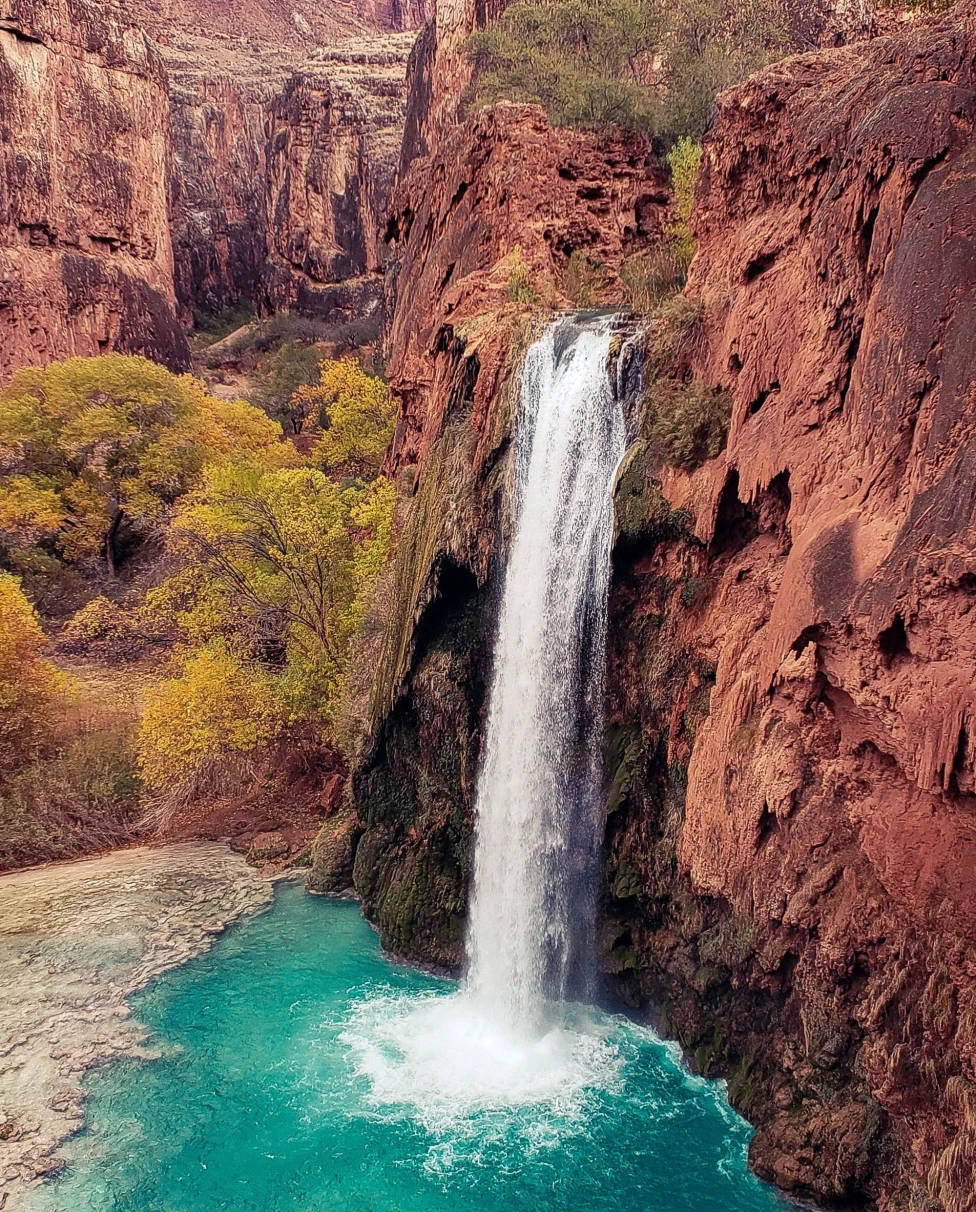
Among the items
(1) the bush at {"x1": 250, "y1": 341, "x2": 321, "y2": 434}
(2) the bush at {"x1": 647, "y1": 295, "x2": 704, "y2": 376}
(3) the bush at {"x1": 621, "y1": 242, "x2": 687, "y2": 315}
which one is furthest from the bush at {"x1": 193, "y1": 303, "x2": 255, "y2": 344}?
(2) the bush at {"x1": 647, "y1": 295, "x2": 704, "y2": 376}

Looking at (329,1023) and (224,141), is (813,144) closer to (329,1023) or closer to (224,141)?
(329,1023)

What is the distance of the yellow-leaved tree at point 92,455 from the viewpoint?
28.1m

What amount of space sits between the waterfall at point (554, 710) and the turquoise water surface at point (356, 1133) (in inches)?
52.3

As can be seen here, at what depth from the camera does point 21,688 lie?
1908 centimetres

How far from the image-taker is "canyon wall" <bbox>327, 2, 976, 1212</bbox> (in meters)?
7.34

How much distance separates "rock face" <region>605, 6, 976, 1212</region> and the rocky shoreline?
7.22 meters

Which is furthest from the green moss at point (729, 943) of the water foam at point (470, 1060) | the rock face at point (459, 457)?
the rock face at point (459, 457)

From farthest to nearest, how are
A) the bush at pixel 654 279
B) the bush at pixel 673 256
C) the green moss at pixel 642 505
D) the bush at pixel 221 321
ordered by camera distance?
the bush at pixel 221 321
the bush at pixel 673 256
the bush at pixel 654 279
the green moss at pixel 642 505

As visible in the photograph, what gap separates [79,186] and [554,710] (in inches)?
1389

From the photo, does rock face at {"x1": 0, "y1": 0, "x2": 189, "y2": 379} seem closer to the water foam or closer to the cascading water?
the cascading water

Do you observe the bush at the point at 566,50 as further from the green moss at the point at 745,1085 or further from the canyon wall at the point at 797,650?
the green moss at the point at 745,1085

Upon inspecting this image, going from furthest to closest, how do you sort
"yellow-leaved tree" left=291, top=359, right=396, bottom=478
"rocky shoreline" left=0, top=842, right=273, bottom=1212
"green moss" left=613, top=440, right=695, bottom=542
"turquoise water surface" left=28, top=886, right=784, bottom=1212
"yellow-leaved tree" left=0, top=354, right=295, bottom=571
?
"yellow-leaved tree" left=291, top=359, right=396, bottom=478
"yellow-leaved tree" left=0, top=354, right=295, bottom=571
"green moss" left=613, top=440, right=695, bottom=542
"rocky shoreline" left=0, top=842, right=273, bottom=1212
"turquoise water surface" left=28, top=886, right=784, bottom=1212

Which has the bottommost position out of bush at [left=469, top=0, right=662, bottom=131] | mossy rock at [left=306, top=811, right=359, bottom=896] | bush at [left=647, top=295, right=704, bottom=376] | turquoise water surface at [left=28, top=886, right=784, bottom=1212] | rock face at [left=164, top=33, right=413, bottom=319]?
turquoise water surface at [left=28, top=886, right=784, bottom=1212]

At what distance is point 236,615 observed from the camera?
1988 centimetres
